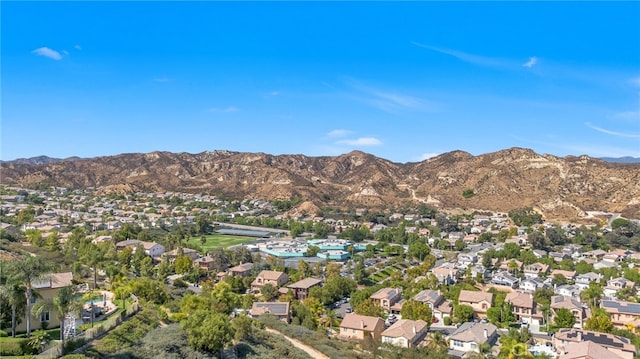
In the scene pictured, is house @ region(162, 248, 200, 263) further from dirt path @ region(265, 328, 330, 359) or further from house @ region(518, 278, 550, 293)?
house @ region(518, 278, 550, 293)

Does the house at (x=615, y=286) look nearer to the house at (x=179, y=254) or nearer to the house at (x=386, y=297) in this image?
the house at (x=386, y=297)

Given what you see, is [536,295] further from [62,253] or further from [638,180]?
[638,180]

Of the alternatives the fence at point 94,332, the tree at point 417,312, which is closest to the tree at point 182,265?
the tree at point 417,312

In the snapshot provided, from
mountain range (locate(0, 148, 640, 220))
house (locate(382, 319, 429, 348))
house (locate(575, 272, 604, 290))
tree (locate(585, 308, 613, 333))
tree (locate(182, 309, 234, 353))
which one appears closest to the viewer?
tree (locate(182, 309, 234, 353))

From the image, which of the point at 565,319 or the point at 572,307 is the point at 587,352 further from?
the point at 572,307

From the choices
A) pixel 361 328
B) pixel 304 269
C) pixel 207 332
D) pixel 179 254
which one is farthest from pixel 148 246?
pixel 207 332

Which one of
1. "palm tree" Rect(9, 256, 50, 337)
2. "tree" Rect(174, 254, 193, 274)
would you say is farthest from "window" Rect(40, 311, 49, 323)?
"tree" Rect(174, 254, 193, 274)
